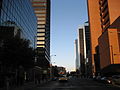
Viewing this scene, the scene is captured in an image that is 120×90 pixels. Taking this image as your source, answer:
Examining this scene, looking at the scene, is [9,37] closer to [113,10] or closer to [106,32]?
[106,32]

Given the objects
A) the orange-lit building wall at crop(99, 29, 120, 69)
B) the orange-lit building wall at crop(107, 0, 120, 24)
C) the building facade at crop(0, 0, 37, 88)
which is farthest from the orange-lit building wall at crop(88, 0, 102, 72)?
the building facade at crop(0, 0, 37, 88)

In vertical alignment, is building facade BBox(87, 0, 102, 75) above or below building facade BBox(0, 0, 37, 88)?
above

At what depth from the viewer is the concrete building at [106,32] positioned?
8231 centimetres

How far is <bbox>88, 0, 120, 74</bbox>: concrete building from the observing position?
8231 centimetres

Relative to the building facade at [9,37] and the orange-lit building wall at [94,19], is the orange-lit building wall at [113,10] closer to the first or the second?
the orange-lit building wall at [94,19]

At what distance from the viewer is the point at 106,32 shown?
85750 millimetres

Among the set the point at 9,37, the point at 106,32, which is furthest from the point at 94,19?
the point at 9,37

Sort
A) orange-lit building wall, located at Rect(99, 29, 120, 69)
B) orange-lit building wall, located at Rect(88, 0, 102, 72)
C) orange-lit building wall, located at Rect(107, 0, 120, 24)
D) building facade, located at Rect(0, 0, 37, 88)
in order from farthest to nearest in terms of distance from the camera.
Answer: orange-lit building wall, located at Rect(88, 0, 102, 72) → orange-lit building wall, located at Rect(107, 0, 120, 24) → orange-lit building wall, located at Rect(99, 29, 120, 69) → building facade, located at Rect(0, 0, 37, 88)

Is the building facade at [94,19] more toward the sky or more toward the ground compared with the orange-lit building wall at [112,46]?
more toward the sky

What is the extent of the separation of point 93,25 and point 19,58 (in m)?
109

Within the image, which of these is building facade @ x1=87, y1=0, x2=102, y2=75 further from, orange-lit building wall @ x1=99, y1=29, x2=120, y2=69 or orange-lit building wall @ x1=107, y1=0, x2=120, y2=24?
orange-lit building wall @ x1=99, y1=29, x2=120, y2=69

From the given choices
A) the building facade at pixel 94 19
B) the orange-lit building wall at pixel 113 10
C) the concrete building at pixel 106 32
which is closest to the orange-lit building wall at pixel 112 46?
the concrete building at pixel 106 32

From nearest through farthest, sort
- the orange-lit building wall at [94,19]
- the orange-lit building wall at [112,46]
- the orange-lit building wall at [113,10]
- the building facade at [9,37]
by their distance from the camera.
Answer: the building facade at [9,37]
the orange-lit building wall at [112,46]
the orange-lit building wall at [113,10]
the orange-lit building wall at [94,19]

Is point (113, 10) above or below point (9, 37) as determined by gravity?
above
